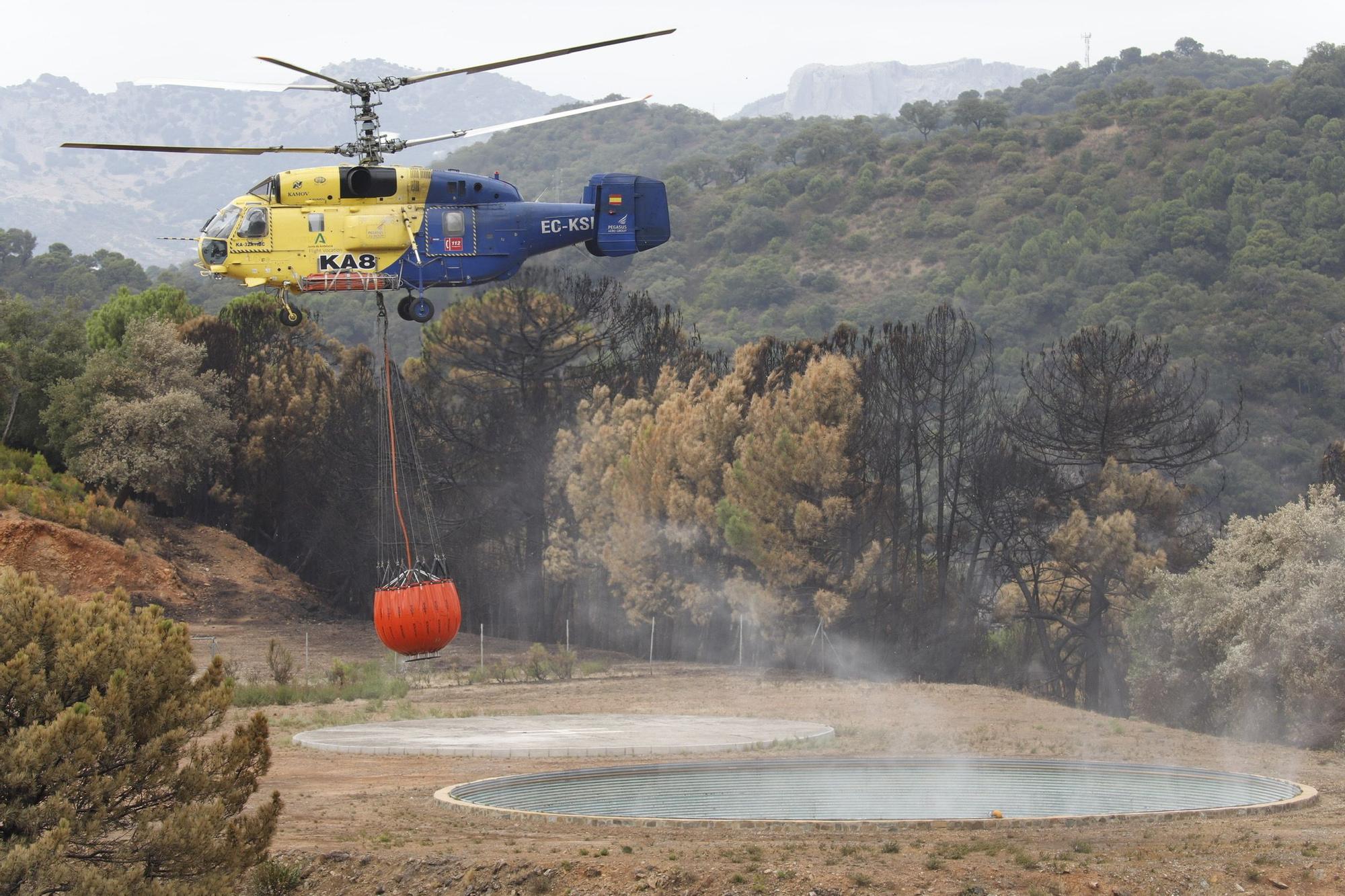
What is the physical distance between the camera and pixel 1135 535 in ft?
168

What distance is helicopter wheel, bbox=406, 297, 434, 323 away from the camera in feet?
83.5

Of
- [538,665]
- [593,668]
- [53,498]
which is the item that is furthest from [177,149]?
[53,498]

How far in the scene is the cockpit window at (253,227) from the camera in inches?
1030

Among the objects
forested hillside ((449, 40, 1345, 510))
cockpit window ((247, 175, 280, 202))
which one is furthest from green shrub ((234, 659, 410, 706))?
forested hillside ((449, 40, 1345, 510))

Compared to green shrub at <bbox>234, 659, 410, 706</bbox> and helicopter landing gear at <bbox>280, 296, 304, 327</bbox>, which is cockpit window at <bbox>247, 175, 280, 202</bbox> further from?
green shrub at <bbox>234, 659, 410, 706</bbox>

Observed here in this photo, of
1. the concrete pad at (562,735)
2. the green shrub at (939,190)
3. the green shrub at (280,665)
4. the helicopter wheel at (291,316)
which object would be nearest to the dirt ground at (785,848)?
the concrete pad at (562,735)

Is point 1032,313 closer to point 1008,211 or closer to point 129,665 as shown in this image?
point 1008,211

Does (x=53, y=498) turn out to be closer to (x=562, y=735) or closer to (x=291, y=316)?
(x=562, y=735)

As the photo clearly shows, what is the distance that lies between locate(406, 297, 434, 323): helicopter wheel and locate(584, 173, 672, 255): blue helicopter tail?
3598 mm

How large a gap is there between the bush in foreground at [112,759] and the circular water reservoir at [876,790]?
6.71m

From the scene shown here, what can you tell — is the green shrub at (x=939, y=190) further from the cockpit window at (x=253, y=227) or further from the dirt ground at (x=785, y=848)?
the cockpit window at (x=253, y=227)

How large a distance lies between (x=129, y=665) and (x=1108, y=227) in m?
130

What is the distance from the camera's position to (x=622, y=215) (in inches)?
1112

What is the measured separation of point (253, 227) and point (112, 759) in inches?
444
